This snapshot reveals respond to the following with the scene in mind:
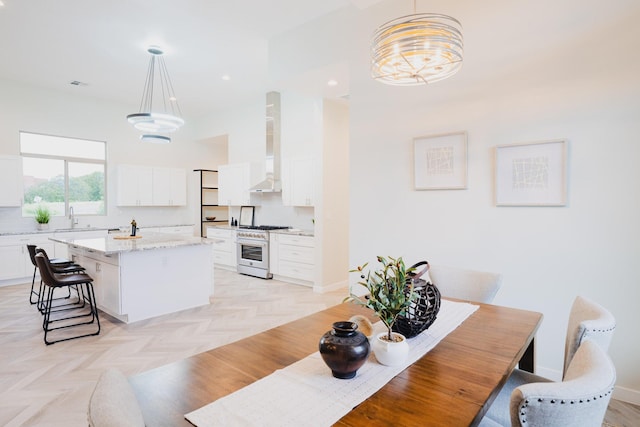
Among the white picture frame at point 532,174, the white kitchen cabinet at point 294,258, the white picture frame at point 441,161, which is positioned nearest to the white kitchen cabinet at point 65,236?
the white kitchen cabinet at point 294,258

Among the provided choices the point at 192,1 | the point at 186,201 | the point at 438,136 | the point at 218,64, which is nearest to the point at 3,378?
the point at 192,1

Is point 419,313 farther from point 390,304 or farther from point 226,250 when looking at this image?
point 226,250

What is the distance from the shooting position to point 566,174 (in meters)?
2.61

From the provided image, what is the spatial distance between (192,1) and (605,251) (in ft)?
14.8

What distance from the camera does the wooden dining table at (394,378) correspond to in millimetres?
1006

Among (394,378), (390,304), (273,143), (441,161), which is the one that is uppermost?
(273,143)

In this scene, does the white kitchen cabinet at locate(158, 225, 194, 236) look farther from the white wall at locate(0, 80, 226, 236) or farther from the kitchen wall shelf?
the kitchen wall shelf

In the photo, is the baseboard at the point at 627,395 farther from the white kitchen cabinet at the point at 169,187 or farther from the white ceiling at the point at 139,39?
the white kitchen cabinet at the point at 169,187

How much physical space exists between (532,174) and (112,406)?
3032mm

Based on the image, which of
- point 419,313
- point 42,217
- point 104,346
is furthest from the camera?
point 42,217

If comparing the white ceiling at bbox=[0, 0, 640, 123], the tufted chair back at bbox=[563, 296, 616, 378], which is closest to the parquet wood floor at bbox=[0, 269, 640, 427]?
the tufted chair back at bbox=[563, 296, 616, 378]

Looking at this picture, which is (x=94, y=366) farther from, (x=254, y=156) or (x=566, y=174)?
(x=254, y=156)

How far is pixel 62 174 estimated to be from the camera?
6887 millimetres

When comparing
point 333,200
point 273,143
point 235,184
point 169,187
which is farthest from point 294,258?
point 169,187
